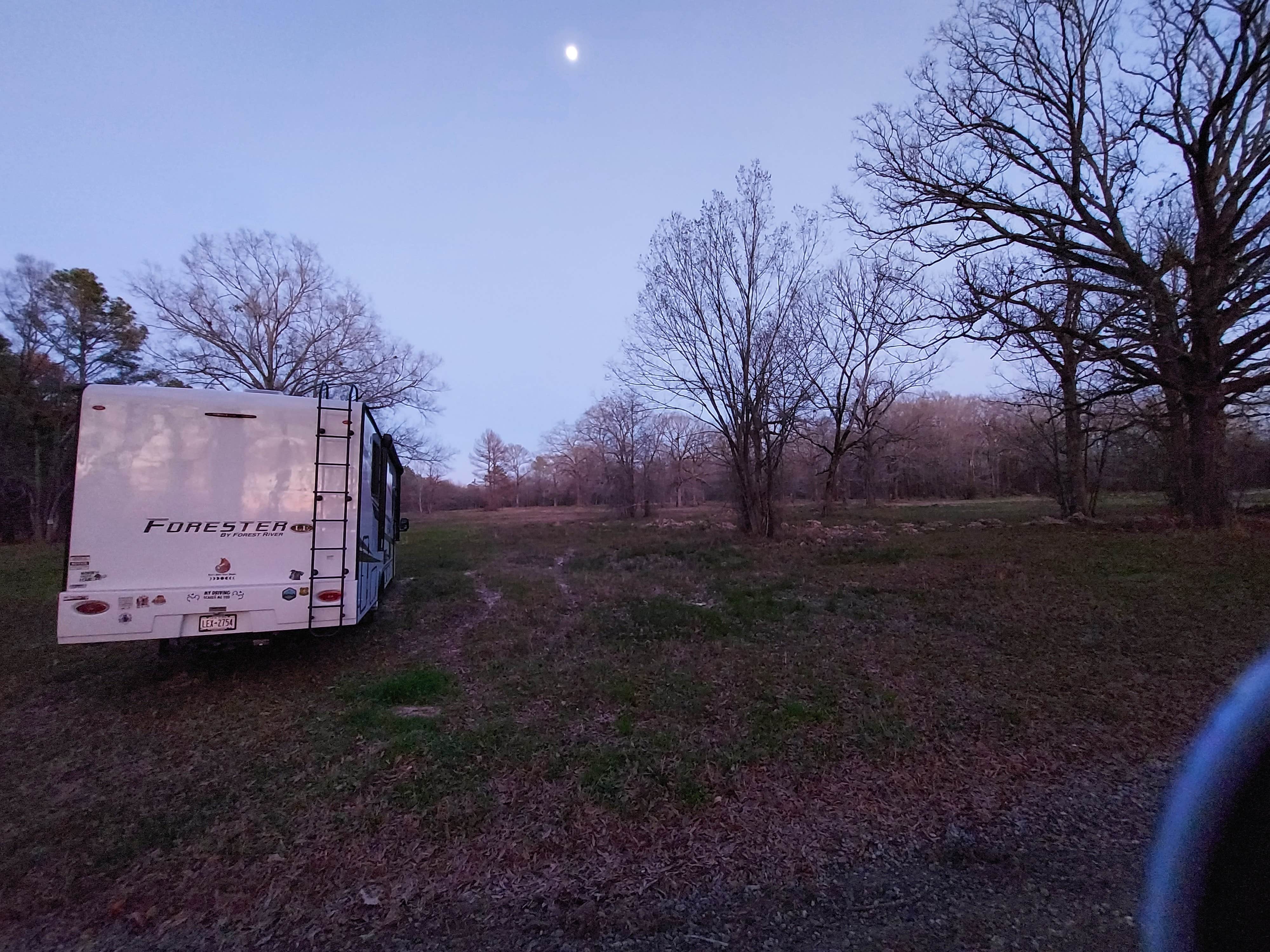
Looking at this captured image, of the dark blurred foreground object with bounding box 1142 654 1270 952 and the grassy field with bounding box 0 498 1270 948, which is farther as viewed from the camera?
the grassy field with bounding box 0 498 1270 948

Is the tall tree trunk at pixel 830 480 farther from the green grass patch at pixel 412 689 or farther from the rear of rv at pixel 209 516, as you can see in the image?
the rear of rv at pixel 209 516

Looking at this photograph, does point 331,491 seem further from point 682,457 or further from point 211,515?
point 682,457

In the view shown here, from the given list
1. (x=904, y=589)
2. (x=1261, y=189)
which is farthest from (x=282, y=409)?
(x=1261, y=189)

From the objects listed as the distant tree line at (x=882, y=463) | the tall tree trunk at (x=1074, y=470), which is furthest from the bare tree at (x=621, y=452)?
the tall tree trunk at (x=1074, y=470)

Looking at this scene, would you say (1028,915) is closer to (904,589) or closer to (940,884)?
(940,884)

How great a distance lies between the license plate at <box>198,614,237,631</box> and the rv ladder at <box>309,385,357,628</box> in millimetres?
658

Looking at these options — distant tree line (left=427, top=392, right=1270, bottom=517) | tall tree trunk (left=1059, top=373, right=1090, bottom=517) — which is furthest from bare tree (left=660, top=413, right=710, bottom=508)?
tall tree trunk (left=1059, top=373, right=1090, bottom=517)

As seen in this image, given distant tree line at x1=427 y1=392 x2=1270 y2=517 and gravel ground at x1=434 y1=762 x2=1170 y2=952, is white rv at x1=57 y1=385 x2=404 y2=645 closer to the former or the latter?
gravel ground at x1=434 y1=762 x2=1170 y2=952

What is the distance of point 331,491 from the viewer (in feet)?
21.4

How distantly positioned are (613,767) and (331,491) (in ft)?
13.6

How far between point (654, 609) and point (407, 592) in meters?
5.50

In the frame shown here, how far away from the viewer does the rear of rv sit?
578cm

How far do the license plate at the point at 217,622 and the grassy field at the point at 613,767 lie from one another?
0.80m

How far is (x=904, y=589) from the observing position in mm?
10359
